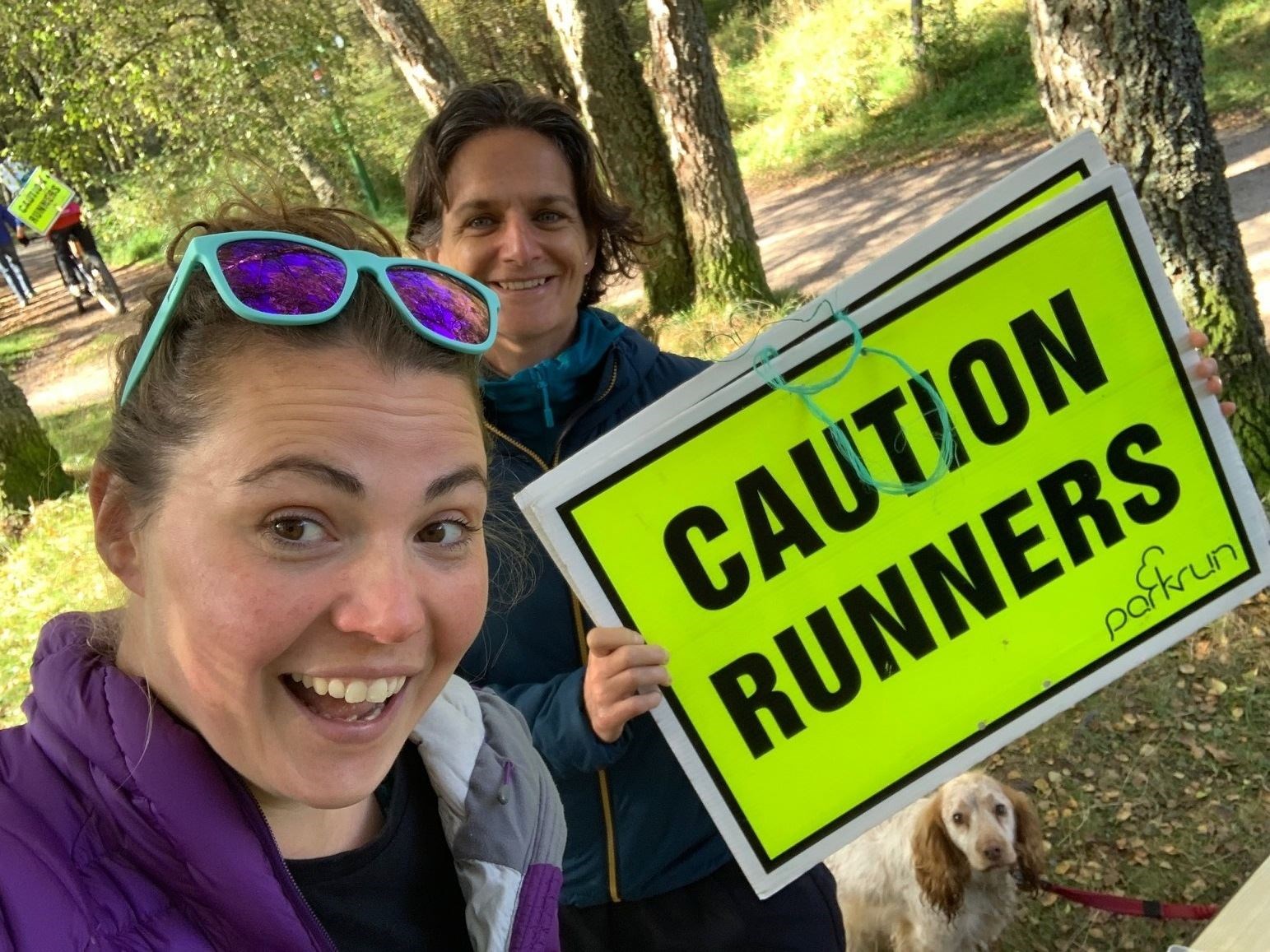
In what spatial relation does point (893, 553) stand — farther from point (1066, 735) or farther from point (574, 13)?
point (574, 13)

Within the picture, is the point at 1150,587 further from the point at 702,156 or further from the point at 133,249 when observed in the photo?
the point at 133,249

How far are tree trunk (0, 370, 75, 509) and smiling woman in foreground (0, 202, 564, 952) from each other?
24.2ft

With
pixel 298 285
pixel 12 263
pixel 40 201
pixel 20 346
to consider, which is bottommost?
pixel 298 285

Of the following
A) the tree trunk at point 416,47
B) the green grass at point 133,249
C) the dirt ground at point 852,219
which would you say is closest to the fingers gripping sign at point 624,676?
the dirt ground at point 852,219

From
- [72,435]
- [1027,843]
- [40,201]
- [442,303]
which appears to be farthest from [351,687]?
[72,435]

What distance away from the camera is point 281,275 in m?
1.13

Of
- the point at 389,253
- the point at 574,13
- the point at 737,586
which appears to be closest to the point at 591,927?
the point at 737,586

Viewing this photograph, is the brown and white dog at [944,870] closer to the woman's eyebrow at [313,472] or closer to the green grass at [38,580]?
the woman's eyebrow at [313,472]

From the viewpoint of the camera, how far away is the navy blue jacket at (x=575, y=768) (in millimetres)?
1799

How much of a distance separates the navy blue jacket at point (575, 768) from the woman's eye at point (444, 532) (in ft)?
1.85

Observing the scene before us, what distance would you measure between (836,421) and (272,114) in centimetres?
1447

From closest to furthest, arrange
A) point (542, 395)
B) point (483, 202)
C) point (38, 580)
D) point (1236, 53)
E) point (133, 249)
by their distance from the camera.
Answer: point (542, 395)
point (483, 202)
point (38, 580)
point (1236, 53)
point (133, 249)

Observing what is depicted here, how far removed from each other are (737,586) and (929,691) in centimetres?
41

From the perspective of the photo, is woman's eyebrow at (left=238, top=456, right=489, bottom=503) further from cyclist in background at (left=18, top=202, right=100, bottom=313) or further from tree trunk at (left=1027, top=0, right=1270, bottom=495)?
cyclist in background at (left=18, top=202, right=100, bottom=313)
